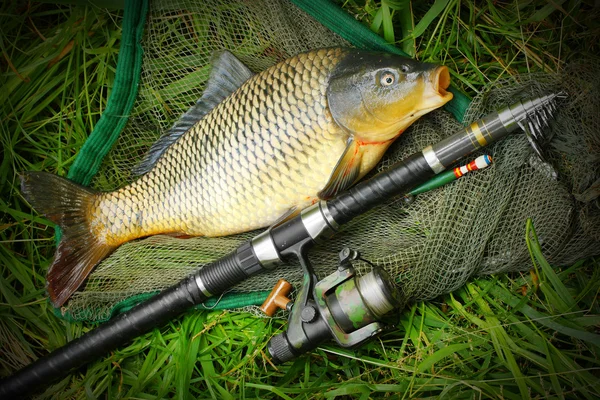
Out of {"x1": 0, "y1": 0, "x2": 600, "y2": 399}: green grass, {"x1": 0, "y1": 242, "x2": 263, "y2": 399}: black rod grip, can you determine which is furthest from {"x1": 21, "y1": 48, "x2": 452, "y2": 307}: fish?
{"x1": 0, "y1": 0, "x2": 600, "y2": 399}: green grass

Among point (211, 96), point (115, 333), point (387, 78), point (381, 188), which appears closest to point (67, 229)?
point (115, 333)

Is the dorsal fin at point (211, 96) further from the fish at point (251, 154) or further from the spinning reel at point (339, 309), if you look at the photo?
the spinning reel at point (339, 309)

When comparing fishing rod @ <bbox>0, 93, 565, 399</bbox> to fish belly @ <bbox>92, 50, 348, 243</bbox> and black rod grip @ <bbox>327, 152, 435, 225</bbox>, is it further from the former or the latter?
fish belly @ <bbox>92, 50, 348, 243</bbox>

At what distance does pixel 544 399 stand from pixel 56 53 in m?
2.64

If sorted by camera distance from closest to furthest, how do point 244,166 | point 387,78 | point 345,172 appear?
1. point 387,78
2. point 345,172
3. point 244,166

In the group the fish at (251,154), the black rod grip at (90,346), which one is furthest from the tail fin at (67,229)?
the black rod grip at (90,346)

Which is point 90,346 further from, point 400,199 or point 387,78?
point 387,78

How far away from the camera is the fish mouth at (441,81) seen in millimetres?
1756

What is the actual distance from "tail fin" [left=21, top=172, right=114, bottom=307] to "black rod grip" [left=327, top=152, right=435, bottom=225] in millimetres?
1111

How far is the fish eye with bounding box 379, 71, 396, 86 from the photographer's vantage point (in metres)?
1.82

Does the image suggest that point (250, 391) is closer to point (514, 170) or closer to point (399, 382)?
point (399, 382)

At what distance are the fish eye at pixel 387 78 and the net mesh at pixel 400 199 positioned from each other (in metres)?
0.30

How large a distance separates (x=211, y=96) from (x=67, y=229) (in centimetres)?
85

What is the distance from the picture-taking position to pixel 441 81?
1827 millimetres
